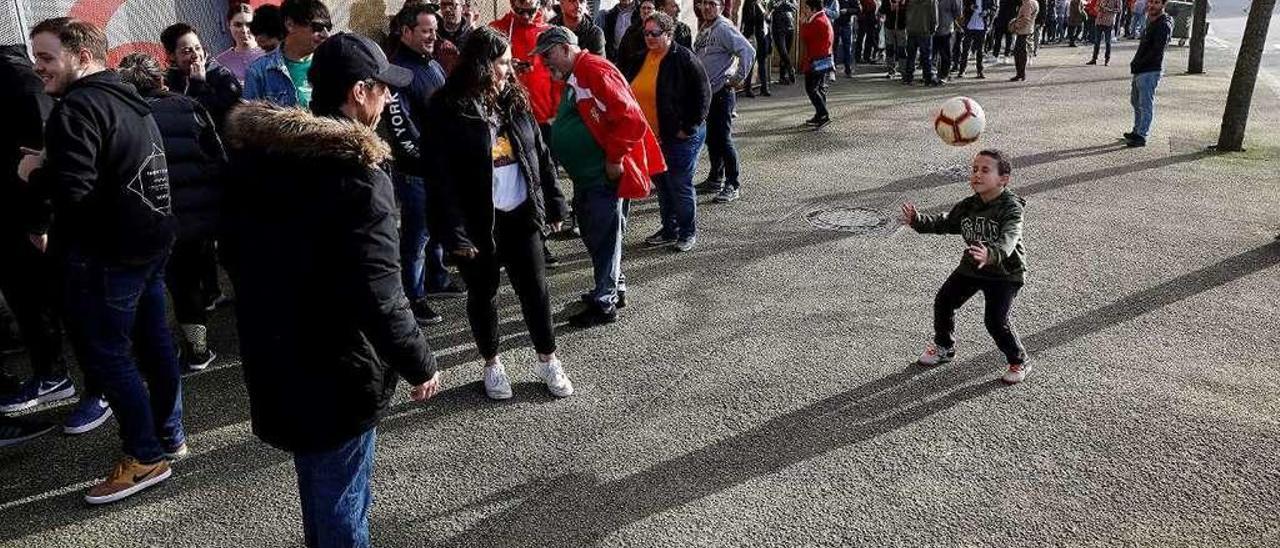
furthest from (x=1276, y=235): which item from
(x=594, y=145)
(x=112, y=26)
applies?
(x=112, y=26)

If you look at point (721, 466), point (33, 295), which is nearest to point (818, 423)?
point (721, 466)

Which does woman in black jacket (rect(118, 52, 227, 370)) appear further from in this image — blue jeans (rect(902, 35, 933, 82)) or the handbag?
blue jeans (rect(902, 35, 933, 82))

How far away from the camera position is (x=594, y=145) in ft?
17.0

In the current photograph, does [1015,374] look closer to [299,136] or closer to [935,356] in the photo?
[935,356]

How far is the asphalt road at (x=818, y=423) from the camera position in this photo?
3.62m

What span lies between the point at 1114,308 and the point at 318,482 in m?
5.06

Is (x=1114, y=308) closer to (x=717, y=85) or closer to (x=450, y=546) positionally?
(x=717, y=85)

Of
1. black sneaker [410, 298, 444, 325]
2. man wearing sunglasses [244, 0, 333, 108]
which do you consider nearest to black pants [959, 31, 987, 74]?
black sneaker [410, 298, 444, 325]

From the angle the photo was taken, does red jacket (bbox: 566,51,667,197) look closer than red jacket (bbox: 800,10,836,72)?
Yes

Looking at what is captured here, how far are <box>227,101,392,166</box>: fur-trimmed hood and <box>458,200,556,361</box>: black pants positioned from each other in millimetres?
1912

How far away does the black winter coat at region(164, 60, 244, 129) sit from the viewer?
552 cm

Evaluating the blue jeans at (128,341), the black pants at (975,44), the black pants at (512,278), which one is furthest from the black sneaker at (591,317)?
the black pants at (975,44)

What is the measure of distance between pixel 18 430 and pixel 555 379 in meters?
2.66

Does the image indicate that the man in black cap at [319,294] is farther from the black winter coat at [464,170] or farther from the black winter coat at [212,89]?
the black winter coat at [212,89]
